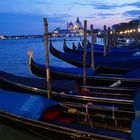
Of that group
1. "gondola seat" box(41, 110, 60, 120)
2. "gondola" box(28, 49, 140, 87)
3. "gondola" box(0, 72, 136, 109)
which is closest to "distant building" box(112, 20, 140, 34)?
"gondola" box(28, 49, 140, 87)

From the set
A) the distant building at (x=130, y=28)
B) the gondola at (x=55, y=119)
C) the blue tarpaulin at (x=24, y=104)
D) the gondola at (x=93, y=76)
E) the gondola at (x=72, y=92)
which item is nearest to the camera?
the gondola at (x=55, y=119)

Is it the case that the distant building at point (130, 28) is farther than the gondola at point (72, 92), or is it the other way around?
the distant building at point (130, 28)

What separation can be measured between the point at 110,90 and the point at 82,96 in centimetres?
97

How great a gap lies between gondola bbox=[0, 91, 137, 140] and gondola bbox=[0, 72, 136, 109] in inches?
18.5

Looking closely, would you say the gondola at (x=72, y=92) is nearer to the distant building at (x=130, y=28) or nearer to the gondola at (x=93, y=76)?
the gondola at (x=93, y=76)

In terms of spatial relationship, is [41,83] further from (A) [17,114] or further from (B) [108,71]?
(B) [108,71]

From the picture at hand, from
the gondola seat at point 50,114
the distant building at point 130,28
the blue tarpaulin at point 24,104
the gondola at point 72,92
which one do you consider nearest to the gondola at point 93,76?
the gondola at point 72,92

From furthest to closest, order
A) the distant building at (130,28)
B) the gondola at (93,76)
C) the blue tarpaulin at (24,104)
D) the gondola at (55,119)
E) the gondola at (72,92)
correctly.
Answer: the distant building at (130,28) < the gondola at (93,76) < the gondola at (72,92) < the blue tarpaulin at (24,104) < the gondola at (55,119)

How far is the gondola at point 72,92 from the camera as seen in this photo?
21.5 ft

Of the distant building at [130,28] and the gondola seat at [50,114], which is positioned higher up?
the gondola seat at [50,114]

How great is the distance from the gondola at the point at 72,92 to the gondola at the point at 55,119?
471mm

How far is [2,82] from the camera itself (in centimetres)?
792

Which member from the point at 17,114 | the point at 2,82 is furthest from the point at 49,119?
the point at 2,82

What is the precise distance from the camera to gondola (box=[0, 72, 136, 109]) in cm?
654
